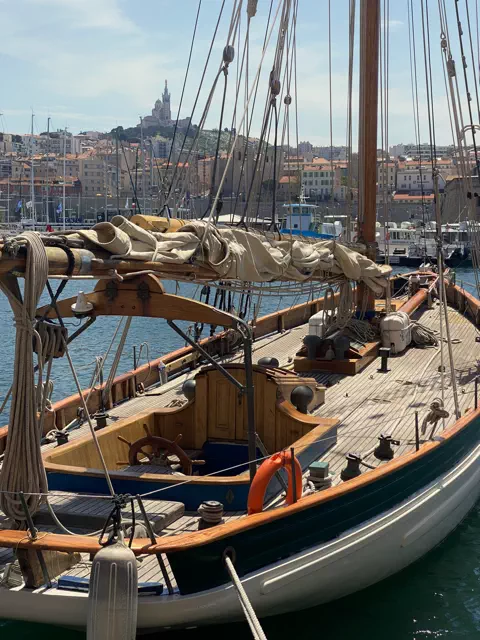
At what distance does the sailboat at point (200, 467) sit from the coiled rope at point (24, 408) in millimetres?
16

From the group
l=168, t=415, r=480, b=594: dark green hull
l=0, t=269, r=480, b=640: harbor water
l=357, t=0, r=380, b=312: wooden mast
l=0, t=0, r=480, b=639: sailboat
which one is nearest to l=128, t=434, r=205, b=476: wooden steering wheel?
l=0, t=0, r=480, b=639: sailboat

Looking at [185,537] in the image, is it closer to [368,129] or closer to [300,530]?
[300,530]

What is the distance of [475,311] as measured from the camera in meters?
19.5

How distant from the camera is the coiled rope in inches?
249

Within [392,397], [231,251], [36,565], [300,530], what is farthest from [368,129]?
[36,565]

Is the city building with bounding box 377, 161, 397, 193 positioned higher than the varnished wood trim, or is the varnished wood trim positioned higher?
the city building with bounding box 377, 161, 397, 193

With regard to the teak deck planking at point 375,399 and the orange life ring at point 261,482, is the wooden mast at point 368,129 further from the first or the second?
the orange life ring at point 261,482

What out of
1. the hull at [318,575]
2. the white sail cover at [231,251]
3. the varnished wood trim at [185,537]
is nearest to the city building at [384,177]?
the white sail cover at [231,251]

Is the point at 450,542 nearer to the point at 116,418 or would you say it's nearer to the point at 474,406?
the point at 474,406

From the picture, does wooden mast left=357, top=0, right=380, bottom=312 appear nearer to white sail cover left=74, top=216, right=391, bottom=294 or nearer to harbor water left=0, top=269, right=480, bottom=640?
white sail cover left=74, top=216, right=391, bottom=294

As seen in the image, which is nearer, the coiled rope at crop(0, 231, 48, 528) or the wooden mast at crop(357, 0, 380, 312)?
the coiled rope at crop(0, 231, 48, 528)

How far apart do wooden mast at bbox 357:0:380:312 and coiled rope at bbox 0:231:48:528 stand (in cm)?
1042

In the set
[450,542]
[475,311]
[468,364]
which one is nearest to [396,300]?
[475,311]

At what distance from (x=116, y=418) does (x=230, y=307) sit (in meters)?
5.25
